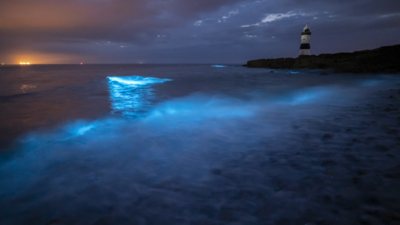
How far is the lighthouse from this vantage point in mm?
42312

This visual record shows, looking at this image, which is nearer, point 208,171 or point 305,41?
point 208,171

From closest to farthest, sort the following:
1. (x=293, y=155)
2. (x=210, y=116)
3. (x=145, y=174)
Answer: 1. (x=145, y=174)
2. (x=293, y=155)
3. (x=210, y=116)

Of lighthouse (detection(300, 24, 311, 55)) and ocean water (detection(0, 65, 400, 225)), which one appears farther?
lighthouse (detection(300, 24, 311, 55))

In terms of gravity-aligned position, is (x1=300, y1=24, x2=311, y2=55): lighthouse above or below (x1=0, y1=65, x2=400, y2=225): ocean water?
above

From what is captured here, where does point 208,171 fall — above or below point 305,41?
below

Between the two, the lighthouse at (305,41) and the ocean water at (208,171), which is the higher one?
the lighthouse at (305,41)

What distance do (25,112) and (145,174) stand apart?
683cm

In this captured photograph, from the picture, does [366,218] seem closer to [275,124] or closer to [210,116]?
[275,124]

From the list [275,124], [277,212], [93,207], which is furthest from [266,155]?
[93,207]

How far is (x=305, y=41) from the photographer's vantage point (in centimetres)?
4288

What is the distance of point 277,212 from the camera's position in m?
1.94

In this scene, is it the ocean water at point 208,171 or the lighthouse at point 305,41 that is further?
the lighthouse at point 305,41

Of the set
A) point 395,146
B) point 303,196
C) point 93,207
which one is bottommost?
point 93,207

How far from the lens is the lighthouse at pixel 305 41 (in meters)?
42.3
